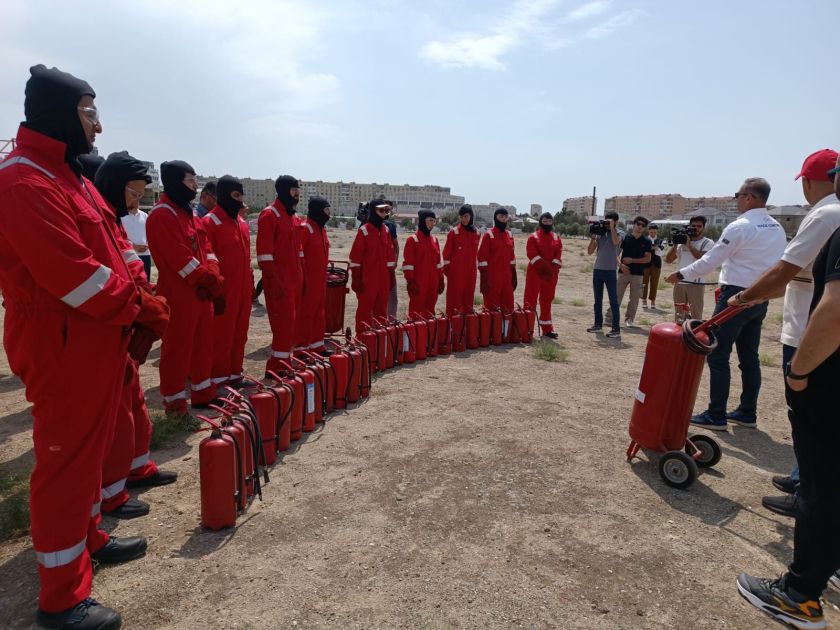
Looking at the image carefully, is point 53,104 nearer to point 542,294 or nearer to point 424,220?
point 424,220

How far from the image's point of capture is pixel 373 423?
5.23 metres

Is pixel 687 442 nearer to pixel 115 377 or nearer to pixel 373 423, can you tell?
pixel 373 423

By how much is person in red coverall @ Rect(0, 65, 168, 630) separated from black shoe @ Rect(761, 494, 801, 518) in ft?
14.0

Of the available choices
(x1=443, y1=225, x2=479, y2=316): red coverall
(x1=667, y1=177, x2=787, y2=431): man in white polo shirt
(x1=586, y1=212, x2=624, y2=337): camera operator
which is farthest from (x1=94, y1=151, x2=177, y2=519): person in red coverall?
(x1=586, y1=212, x2=624, y2=337): camera operator

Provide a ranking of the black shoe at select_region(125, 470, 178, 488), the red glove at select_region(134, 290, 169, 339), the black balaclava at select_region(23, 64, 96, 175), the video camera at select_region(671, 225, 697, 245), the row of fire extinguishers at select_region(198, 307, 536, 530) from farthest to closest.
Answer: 1. the video camera at select_region(671, 225, 697, 245)
2. the black shoe at select_region(125, 470, 178, 488)
3. the row of fire extinguishers at select_region(198, 307, 536, 530)
4. the red glove at select_region(134, 290, 169, 339)
5. the black balaclava at select_region(23, 64, 96, 175)

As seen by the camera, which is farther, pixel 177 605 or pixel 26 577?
pixel 26 577

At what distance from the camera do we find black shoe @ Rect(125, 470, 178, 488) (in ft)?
12.7

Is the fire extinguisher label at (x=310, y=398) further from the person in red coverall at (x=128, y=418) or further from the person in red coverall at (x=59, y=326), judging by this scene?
the person in red coverall at (x=59, y=326)

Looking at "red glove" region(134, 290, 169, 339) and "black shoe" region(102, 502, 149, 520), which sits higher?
"red glove" region(134, 290, 169, 339)

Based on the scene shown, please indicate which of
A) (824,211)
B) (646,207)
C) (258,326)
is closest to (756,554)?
(824,211)

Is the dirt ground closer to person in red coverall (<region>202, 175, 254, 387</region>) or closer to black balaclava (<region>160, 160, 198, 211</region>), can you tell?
person in red coverall (<region>202, 175, 254, 387</region>)

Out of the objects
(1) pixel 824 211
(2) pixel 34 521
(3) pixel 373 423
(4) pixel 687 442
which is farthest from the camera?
(3) pixel 373 423

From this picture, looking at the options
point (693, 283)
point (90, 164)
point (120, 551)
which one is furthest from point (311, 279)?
point (693, 283)

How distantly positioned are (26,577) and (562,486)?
→ 3.50 metres
